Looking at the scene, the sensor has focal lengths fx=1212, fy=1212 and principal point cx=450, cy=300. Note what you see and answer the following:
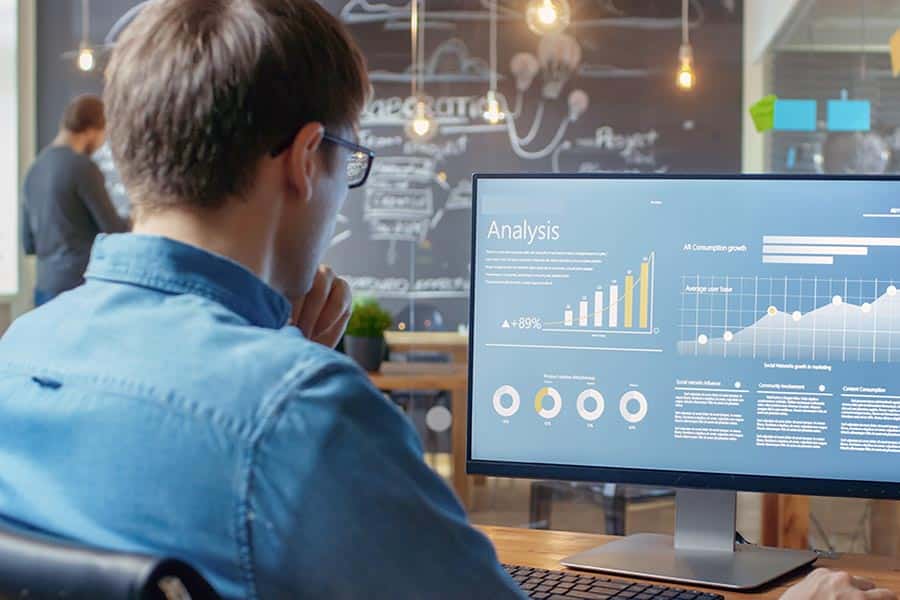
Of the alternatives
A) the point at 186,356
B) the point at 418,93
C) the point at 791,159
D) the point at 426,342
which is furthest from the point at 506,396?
the point at 418,93

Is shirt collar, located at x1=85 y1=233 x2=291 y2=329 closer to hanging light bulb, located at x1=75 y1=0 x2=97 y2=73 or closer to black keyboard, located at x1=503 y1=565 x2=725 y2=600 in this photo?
black keyboard, located at x1=503 y1=565 x2=725 y2=600

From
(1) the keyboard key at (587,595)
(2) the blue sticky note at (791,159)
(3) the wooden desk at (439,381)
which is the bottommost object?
(3) the wooden desk at (439,381)

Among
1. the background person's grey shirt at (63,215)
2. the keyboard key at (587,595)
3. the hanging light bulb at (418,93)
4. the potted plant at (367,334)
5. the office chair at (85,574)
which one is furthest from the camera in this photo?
the background person's grey shirt at (63,215)

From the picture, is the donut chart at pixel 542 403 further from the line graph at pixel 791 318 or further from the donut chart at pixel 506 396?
the line graph at pixel 791 318

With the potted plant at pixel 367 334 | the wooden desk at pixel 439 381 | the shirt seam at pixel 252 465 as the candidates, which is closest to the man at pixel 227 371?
the shirt seam at pixel 252 465

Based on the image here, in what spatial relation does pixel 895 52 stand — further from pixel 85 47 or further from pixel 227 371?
pixel 227 371

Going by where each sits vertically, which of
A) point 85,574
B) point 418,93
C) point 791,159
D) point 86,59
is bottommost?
point 85,574

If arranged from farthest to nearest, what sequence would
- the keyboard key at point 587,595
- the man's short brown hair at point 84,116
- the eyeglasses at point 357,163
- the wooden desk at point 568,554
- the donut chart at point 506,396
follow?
the man's short brown hair at point 84,116, the donut chart at point 506,396, the wooden desk at point 568,554, the keyboard key at point 587,595, the eyeglasses at point 357,163

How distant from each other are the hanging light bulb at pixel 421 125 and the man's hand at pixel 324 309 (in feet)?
8.85

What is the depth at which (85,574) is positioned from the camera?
0.66 metres

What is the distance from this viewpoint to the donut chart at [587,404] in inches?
55.4

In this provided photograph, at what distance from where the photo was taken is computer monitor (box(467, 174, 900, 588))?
53.2 inches

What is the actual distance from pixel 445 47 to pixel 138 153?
3219mm

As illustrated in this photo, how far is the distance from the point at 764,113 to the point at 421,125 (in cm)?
113
